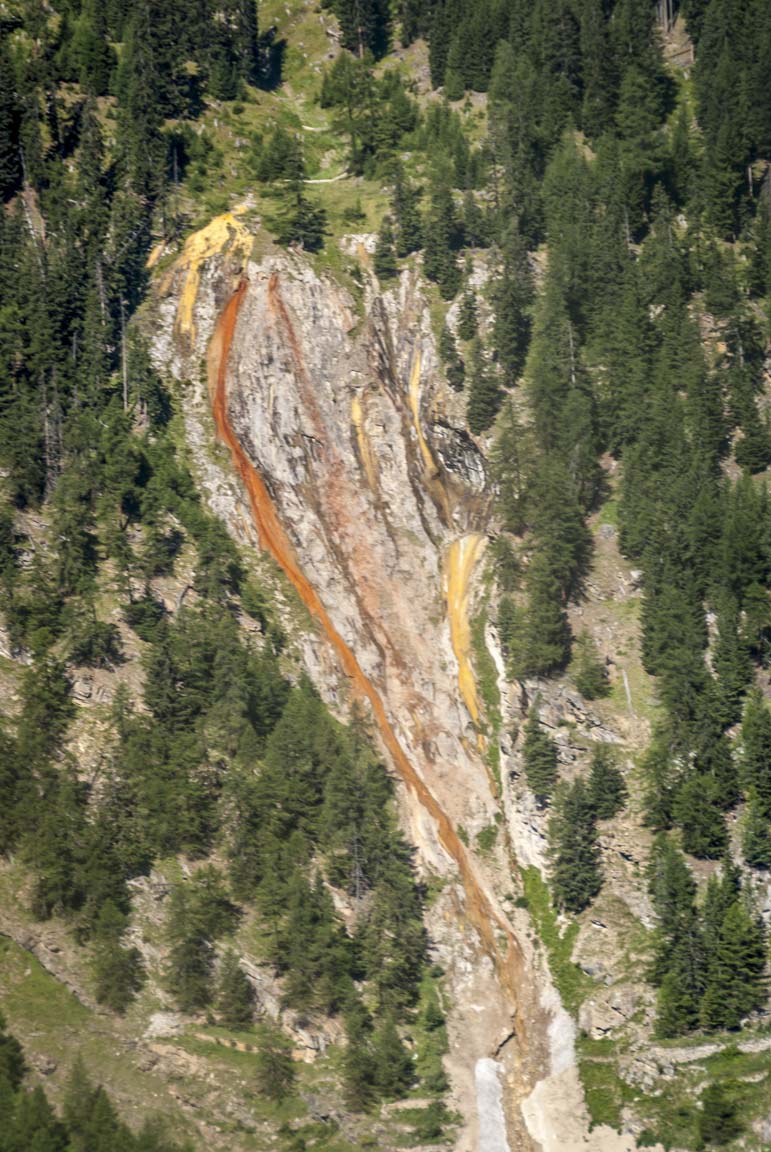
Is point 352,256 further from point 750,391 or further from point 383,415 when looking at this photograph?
point 750,391

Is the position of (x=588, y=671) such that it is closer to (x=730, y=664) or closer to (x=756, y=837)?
(x=730, y=664)

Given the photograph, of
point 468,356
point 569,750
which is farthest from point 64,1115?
point 468,356

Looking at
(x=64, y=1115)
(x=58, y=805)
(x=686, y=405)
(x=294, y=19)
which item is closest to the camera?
(x=64, y=1115)

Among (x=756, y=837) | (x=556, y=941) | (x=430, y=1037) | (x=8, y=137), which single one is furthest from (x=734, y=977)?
(x=8, y=137)

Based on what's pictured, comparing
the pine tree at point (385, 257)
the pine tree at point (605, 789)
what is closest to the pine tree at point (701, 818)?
the pine tree at point (605, 789)

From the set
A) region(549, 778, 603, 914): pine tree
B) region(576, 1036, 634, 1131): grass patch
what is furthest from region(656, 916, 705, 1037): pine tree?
region(549, 778, 603, 914): pine tree

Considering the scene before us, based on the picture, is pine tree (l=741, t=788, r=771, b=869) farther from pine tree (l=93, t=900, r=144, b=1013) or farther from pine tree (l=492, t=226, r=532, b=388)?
pine tree (l=492, t=226, r=532, b=388)
